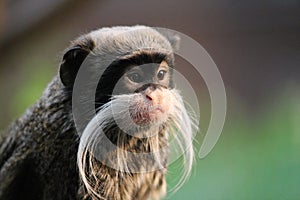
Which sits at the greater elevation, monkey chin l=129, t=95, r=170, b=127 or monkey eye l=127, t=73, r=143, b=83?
monkey eye l=127, t=73, r=143, b=83

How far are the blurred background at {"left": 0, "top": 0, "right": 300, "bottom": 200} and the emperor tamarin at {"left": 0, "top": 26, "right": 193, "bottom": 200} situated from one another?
0.10m

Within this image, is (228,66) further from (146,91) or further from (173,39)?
(146,91)

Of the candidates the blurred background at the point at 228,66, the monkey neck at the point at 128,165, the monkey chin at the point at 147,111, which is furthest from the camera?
the blurred background at the point at 228,66

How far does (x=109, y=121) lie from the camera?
4.53 ft

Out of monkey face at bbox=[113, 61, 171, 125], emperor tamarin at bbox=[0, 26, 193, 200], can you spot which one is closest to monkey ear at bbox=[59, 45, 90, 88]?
emperor tamarin at bbox=[0, 26, 193, 200]

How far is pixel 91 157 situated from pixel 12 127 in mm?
503

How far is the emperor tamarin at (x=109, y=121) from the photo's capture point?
1338mm

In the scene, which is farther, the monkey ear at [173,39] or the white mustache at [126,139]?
the monkey ear at [173,39]

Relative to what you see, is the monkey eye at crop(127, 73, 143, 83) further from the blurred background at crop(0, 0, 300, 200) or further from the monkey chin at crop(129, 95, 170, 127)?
Answer: the blurred background at crop(0, 0, 300, 200)

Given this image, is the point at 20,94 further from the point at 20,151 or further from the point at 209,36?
the point at 20,151

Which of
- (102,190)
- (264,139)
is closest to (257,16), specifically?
(264,139)

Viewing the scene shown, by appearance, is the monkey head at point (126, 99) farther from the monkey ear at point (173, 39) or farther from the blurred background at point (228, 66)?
the blurred background at point (228, 66)

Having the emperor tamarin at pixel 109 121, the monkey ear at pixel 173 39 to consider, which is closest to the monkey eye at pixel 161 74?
the emperor tamarin at pixel 109 121

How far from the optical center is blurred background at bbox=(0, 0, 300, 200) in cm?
173
